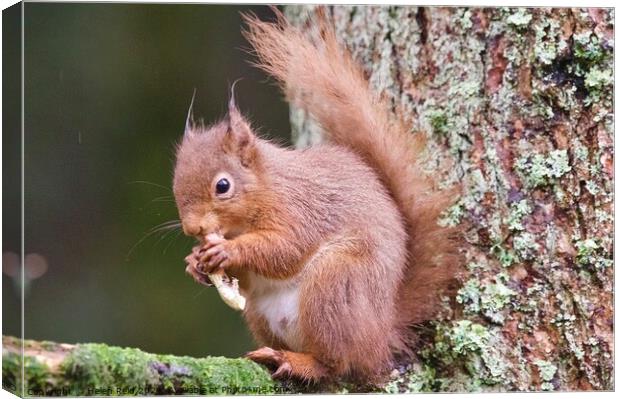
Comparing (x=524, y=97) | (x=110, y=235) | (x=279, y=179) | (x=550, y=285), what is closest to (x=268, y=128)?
(x=279, y=179)

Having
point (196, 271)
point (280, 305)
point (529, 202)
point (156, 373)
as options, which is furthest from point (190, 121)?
point (529, 202)

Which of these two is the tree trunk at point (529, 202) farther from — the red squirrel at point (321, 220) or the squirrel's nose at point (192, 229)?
the squirrel's nose at point (192, 229)

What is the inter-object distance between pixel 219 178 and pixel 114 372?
0.52 metres

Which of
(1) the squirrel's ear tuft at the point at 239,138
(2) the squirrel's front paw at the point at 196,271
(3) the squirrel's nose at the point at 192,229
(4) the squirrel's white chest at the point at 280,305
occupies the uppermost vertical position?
(1) the squirrel's ear tuft at the point at 239,138

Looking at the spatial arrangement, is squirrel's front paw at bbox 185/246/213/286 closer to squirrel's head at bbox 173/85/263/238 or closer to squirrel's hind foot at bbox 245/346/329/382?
squirrel's head at bbox 173/85/263/238

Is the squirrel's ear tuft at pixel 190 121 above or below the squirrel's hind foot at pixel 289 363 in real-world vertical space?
above

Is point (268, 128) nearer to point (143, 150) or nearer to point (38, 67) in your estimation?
point (143, 150)

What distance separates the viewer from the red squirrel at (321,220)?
90.9 inches

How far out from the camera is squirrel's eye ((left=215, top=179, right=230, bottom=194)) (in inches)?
91.6

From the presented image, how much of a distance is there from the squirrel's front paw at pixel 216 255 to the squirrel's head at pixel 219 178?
0.14ft

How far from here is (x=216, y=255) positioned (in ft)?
7.42

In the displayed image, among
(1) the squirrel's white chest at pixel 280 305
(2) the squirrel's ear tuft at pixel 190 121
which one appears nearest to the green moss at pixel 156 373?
(1) the squirrel's white chest at pixel 280 305

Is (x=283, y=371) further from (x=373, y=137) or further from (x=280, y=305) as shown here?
(x=373, y=137)

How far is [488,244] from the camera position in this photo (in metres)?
2.57
